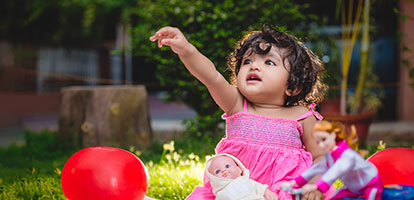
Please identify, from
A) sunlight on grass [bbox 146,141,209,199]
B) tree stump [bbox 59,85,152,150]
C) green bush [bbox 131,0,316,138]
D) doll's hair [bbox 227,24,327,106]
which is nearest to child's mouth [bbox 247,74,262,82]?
doll's hair [bbox 227,24,327,106]

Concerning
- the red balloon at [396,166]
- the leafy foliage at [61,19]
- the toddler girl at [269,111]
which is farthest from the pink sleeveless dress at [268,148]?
the leafy foliage at [61,19]

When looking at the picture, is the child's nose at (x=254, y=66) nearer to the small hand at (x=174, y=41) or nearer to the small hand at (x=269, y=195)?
the small hand at (x=174, y=41)

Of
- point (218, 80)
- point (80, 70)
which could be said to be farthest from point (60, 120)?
point (80, 70)

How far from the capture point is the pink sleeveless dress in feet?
6.56

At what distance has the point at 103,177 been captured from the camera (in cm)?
202

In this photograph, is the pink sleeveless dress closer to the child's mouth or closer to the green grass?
the child's mouth

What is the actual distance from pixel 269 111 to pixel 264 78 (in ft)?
0.60

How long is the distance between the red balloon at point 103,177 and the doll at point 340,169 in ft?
2.74

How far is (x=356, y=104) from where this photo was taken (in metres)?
5.14

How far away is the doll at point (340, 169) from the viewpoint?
148 cm

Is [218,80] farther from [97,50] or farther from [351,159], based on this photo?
[97,50]

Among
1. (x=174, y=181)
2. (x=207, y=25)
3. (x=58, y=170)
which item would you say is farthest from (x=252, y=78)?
(x=207, y=25)

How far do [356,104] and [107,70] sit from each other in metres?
9.75

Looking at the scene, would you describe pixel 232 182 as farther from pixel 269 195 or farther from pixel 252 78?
pixel 252 78
